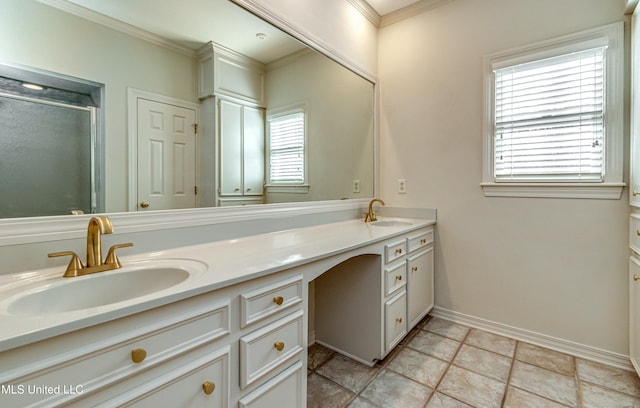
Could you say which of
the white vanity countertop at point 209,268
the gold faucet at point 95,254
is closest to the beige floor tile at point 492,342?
the white vanity countertop at point 209,268

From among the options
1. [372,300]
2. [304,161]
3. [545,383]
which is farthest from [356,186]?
[545,383]

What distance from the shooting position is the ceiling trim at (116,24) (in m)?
1.07

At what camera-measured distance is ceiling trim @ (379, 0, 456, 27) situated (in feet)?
8.13

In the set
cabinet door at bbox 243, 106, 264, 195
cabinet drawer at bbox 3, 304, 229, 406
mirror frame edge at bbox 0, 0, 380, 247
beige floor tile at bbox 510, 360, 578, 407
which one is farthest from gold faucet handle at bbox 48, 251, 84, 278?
beige floor tile at bbox 510, 360, 578, 407

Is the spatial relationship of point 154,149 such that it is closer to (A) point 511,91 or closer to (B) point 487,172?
(B) point 487,172

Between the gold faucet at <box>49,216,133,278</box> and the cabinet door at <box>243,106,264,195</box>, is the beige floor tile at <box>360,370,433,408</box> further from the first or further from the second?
the gold faucet at <box>49,216,133,278</box>

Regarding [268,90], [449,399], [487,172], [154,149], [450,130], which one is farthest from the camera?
[450,130]

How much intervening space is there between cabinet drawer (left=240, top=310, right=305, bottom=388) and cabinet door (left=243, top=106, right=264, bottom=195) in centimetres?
84

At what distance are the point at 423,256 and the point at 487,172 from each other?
81 cm

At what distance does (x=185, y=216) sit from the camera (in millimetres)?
1423

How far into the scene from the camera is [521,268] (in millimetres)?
2199

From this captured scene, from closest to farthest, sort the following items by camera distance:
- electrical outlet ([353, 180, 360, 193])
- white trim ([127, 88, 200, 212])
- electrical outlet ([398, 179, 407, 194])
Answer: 1. white trim ([127, 88, 200, 212])
2. electrical outlet ([353, 180, 360, 193])
3. electrical outlet ([398, 179, 407, 194])

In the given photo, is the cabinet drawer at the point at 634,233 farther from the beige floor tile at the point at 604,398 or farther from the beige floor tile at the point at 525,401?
the beige floor tile at the point at 525,401

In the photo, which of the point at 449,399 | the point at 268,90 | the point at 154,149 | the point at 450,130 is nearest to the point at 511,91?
the point at 450,130
